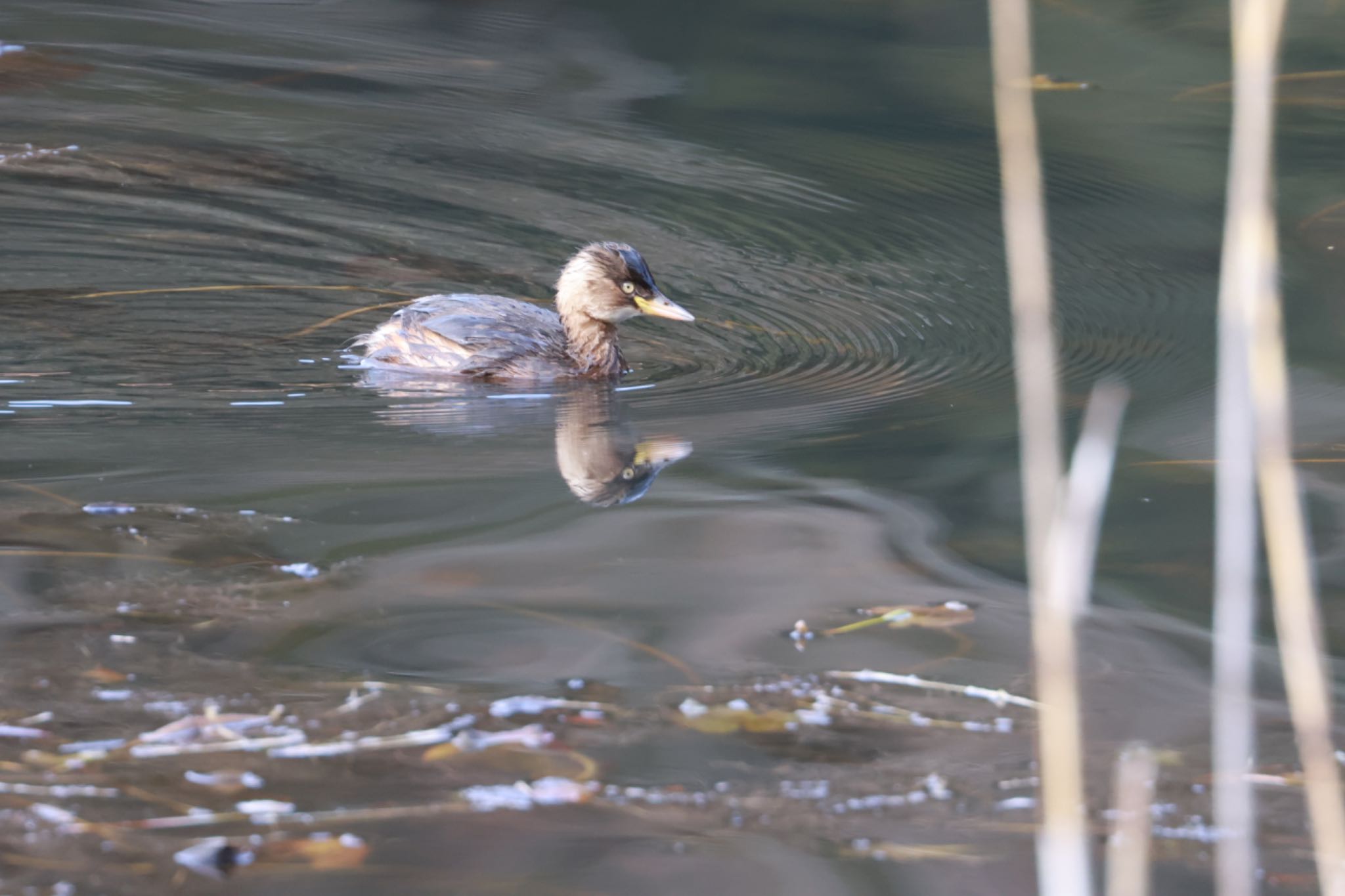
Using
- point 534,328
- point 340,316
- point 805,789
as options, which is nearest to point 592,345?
point 534,328

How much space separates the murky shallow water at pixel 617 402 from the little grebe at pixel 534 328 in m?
0.19

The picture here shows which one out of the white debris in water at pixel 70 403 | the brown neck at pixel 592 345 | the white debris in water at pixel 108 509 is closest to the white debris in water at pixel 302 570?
the white debris in water at pixel 108 509

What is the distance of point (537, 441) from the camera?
16.4 feet

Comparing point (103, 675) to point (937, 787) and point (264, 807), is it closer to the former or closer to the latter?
point (264, 807)

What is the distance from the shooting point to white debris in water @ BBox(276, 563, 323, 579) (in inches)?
146

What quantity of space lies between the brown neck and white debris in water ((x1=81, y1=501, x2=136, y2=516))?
2294mm

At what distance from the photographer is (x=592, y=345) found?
20.4ft

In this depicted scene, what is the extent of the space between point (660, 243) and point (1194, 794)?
16.1ft

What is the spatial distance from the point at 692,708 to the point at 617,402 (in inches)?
97.5

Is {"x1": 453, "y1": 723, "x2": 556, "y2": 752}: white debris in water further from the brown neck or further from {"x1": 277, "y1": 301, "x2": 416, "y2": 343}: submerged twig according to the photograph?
{"x1": 277, "y1": 301, "x2": 416, "y2": 343}: submerged twig

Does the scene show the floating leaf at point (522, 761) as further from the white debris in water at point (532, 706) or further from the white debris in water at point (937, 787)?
the white debris in water at point (937, 787)

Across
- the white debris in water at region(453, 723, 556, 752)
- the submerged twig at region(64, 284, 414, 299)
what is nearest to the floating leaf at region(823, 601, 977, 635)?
the white debris in water at region(453, 723, 556, 752)

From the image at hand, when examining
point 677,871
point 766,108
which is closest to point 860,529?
point 677,871

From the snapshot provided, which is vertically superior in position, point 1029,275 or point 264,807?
point 1029,275
